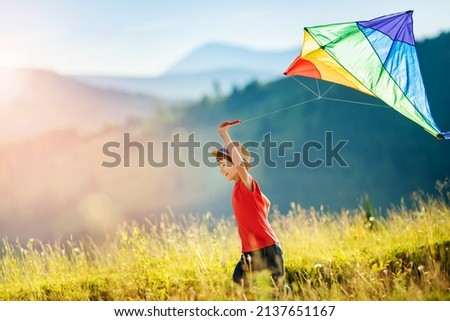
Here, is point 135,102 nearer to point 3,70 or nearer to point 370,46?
point 3,70

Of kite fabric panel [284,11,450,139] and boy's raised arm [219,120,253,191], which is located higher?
kite fabric panel [284,11,450,139]

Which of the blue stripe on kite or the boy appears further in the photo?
the blue stripe on kite

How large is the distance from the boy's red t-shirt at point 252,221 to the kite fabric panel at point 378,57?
2.62 ft

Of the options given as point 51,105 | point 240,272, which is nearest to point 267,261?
point 240,272

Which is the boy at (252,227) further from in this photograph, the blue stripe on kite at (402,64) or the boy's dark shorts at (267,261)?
the blue stripe on kite at (402,64)

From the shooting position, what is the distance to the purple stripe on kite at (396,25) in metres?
3.40

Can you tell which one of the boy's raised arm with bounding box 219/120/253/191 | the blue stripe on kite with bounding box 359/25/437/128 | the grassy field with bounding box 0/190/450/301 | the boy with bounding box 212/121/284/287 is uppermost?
the blue stripe on kite with bounding box 359/25/437/128

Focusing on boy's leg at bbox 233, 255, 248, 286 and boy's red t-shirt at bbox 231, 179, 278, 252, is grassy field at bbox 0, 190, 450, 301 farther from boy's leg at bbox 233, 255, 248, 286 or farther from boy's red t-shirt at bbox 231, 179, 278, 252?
boy's red t-shirt at bbox 231, 179, 278, 252

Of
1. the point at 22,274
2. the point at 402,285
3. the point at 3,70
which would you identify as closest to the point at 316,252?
the point at 402,285

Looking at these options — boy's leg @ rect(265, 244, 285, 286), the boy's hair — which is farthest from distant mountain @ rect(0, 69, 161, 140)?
boy's leg @ rect(265, 244, 285, 286)

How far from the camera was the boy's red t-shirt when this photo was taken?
308 centimetres

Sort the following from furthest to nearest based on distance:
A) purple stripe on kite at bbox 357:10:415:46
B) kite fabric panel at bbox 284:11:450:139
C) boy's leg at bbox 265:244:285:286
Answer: purple stripe on kite at bbox 357:10:415:46 → kite fabric panel at bbox 284:11:450:139 → boy's leg at bbox 265:244:285:286

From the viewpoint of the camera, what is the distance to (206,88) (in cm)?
543

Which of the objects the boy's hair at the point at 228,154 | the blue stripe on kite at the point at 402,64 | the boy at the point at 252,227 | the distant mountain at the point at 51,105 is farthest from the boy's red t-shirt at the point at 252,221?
the distant mountain at the point at 51,105
